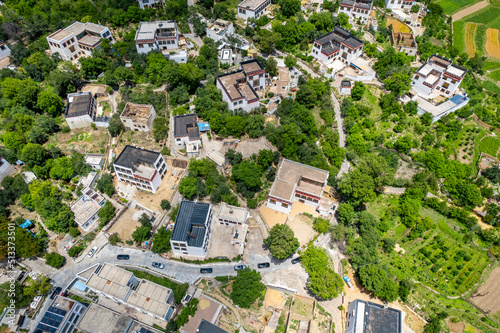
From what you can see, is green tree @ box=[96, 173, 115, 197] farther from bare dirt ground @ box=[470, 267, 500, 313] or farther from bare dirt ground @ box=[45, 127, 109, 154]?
bare dirt ground @ box=[470, 267, 500, 313]

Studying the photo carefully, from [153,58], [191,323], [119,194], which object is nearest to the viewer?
[191,323]

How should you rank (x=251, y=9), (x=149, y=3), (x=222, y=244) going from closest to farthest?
(x=222, y=244) → (x=251, y=9) → (x=149, y=3)

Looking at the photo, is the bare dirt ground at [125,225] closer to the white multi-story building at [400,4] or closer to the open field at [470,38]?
the white multi-story building at [400,4]

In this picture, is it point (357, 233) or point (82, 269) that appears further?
point (357, 233)

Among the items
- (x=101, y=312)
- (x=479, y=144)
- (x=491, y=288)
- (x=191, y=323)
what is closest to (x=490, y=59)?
(x=479, y=144)

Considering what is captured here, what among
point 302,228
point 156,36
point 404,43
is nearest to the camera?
point 302,228

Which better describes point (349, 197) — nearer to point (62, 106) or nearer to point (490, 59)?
point (62, 106)

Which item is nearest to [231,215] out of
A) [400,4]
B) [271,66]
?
[271,66]

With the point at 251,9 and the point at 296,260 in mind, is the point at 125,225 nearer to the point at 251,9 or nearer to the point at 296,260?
the point at 296,260
